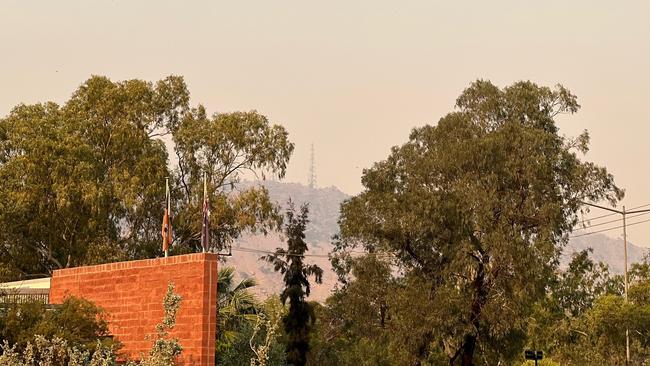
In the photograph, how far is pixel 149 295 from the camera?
31125 millimetres

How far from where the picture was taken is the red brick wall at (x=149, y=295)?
29.5m

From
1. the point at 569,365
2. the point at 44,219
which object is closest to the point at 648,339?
the point at 569,365

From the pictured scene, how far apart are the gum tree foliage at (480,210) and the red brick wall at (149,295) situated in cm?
1991

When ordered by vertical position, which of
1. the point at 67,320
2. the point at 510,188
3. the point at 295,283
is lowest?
the point at 67,320

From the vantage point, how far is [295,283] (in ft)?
183

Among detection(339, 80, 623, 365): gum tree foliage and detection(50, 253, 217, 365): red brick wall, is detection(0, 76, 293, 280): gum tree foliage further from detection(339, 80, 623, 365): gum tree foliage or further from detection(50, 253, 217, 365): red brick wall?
detection(50, 253, 217, 365): red brick wall

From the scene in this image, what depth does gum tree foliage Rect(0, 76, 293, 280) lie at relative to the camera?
2379 inches

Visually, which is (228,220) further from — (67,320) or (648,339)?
(67,320)

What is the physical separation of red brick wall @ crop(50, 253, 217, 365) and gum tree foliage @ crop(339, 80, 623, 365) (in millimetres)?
19913

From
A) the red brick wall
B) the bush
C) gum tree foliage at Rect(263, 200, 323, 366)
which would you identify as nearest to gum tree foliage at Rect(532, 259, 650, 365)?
gum tree foliage at Rect(263, 200, 323, 366)

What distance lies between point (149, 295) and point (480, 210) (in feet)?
70.5

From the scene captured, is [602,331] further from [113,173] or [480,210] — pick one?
[113,173]

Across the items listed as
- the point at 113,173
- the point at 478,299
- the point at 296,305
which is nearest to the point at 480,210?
the point at 478,299

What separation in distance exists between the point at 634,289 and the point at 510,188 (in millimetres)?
21599
